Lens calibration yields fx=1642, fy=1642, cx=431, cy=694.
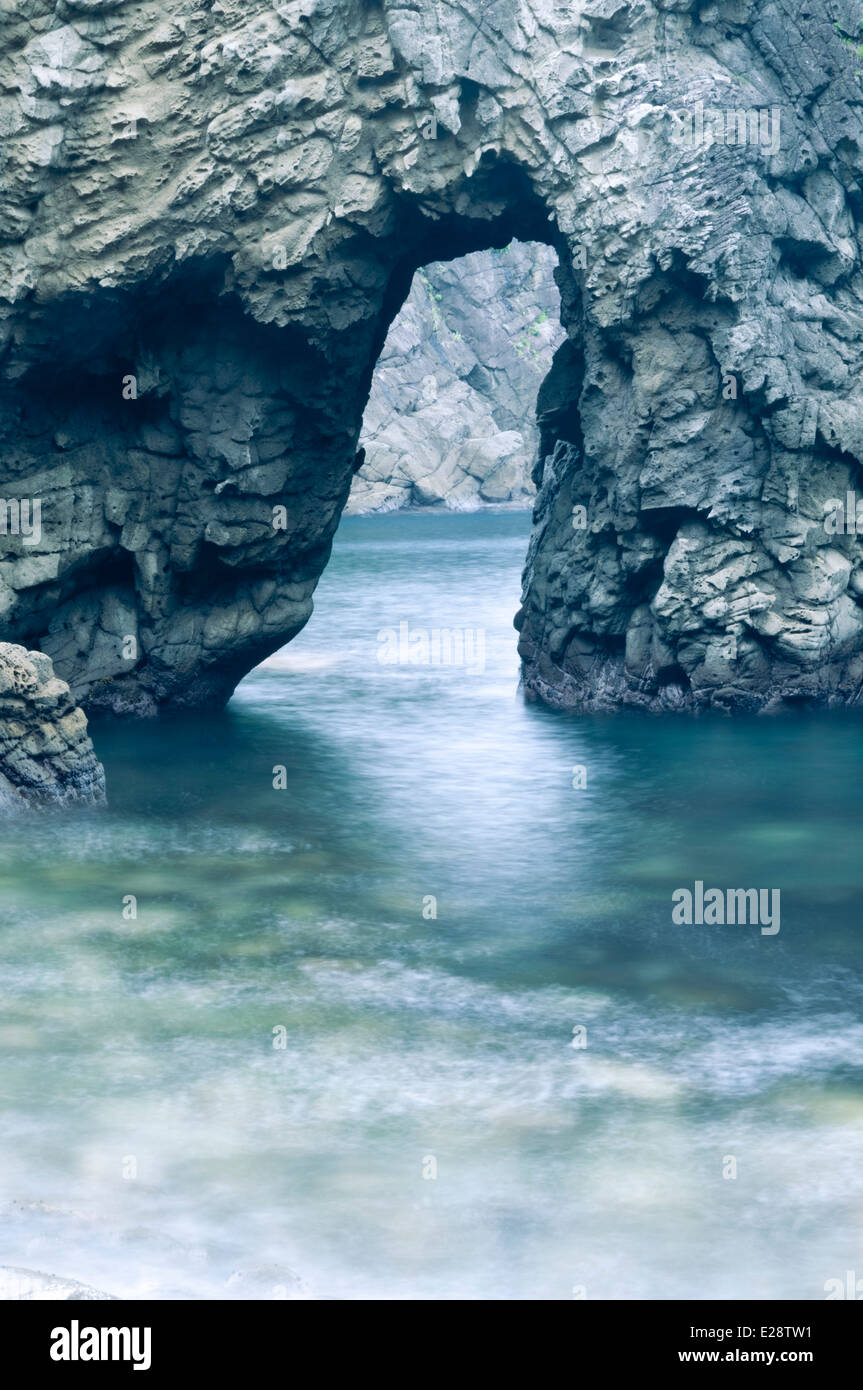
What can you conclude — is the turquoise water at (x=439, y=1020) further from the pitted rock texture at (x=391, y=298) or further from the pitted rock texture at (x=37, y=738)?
the pitted rock texture at (x=391, y=298)

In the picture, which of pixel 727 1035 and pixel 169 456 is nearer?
pixel 727 1035

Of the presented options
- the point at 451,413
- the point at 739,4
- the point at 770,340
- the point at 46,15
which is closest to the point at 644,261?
the point at 770,340

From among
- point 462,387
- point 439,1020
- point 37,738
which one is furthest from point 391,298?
point 462,387

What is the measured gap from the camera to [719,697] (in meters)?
36.5

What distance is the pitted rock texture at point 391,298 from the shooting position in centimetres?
3058

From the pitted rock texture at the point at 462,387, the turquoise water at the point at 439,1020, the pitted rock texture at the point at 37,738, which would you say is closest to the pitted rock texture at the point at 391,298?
the turquoise water at the point at 439,1020

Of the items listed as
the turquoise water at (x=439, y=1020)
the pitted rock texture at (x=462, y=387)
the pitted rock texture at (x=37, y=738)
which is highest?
the pitted rock texture at (x=462, y=387)

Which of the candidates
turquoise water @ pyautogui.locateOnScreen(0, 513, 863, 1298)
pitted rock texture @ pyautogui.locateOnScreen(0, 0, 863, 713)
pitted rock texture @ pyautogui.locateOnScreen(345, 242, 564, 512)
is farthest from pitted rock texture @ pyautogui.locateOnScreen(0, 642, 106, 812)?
pitted rock texture @ pyautogui.locateOnScreen(345, 242, 564, 512)

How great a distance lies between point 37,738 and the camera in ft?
95.9

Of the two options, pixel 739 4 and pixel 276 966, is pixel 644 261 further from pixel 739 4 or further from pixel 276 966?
pixel 276 966

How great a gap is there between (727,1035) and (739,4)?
23.9 metres

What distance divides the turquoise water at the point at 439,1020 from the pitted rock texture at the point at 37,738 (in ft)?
2.55

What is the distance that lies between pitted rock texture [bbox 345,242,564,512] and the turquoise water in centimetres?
7237
